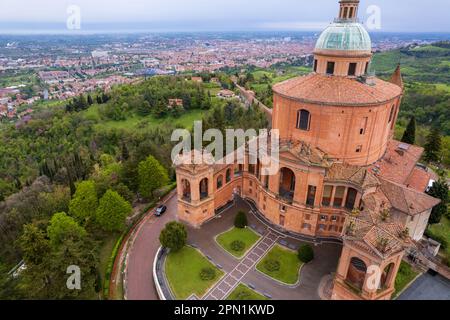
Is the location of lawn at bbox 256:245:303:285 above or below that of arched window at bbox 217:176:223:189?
below

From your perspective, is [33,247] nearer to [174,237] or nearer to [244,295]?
[174,237]

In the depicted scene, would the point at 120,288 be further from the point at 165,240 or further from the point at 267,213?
the point at 267,213

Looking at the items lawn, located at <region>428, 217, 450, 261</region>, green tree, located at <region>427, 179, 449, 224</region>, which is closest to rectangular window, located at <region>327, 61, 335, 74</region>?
green tree, located at <region>427, 179, 449, 224</region>

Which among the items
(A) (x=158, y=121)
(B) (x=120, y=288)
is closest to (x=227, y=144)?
(B) (x=120, y=288)

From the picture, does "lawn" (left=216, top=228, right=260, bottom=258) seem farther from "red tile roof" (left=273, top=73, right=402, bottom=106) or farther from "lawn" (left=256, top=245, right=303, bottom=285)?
"red tile roof" (left=273, top=73, right=402, bottom=106)

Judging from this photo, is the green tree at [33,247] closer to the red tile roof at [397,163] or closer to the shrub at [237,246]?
the shrub at [237,246]
